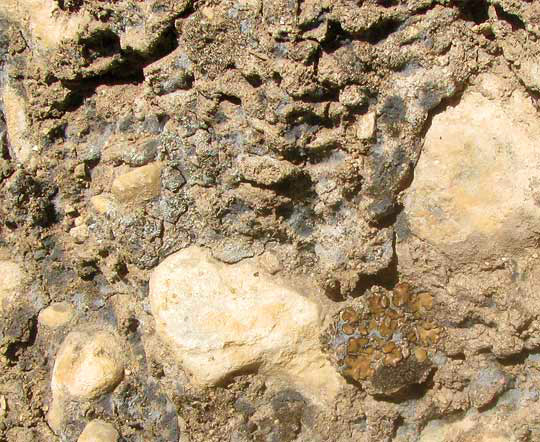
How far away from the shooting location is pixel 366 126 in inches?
47.7

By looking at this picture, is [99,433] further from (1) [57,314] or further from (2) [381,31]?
(2) [381,31]

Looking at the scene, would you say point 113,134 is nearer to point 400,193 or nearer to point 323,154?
point 323,154

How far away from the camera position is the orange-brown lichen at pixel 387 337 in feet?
4.20

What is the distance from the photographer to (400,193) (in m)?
1.27

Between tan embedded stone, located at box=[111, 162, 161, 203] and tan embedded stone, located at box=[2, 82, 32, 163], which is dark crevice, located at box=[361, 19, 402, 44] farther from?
tan embedded stone, located at box=[2, 82, 32, 163]

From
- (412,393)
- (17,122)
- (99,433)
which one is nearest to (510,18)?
(412,393)

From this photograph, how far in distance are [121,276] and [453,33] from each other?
87 cm

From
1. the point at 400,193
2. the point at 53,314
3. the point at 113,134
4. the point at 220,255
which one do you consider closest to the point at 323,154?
the point at 400,193

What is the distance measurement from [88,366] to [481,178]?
933 mm

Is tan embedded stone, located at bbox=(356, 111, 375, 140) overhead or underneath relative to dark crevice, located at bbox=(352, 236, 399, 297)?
overhead

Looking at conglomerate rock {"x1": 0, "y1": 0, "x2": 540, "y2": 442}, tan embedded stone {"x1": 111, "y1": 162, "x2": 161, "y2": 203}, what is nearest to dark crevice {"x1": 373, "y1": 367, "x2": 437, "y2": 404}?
conglomerate rock {"x1": 0, "y1": 0, "x2": 540, "y2": 442}

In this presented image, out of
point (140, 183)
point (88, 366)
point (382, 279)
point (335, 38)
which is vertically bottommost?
point (88, 366)

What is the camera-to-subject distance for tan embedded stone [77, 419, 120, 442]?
140 centimetres

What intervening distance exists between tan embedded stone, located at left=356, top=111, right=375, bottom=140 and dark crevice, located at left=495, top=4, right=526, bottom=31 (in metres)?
0.28
